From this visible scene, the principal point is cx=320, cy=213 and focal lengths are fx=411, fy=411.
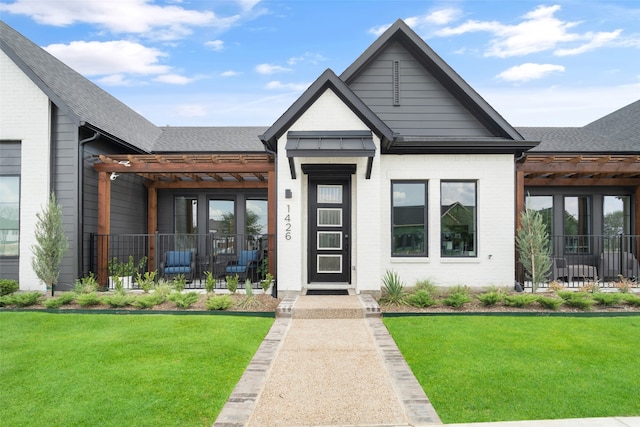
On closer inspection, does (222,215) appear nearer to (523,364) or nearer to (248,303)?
(248,303)

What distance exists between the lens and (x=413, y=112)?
1084cm

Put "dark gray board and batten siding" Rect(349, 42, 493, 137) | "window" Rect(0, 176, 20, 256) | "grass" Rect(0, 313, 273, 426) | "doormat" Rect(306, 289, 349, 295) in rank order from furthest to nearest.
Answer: "dark gray board and batten siding" Rect(349, 42, 493, 137) < "window" Rect(0, 176, 20, 256) < "doormat" Rect(306, 289, 349, 295) < "grass" Rect(0, 313, 273, 426)

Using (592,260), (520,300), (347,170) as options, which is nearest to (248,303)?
(347,170)

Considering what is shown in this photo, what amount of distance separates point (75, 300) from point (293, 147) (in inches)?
221

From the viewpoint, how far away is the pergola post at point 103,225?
10.3 metres

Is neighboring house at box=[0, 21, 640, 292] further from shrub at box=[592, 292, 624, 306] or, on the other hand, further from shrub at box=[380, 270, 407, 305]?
shrub at box=[592, 292, 624, 306]

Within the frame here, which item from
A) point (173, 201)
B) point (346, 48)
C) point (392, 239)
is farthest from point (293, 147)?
point (346, 48)

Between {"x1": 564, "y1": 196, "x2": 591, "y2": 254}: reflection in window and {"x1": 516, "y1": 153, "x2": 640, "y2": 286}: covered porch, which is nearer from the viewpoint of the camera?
{"x1": 516, "y1": 153, "x2": 640, "y2": 286}: covered porch

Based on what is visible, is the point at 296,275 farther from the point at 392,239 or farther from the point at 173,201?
the point at 173,201

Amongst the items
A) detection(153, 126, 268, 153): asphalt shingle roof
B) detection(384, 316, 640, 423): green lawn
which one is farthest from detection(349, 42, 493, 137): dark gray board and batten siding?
detection(384, 316, 640, 423): green lawn

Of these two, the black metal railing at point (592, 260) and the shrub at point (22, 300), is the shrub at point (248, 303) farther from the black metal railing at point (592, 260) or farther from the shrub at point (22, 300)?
the black metal railing at point (592, 260)

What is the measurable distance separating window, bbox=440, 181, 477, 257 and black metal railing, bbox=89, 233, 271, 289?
14.8 feet

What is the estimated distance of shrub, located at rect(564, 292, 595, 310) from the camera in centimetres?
818

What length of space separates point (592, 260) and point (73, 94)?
52.4 ft
